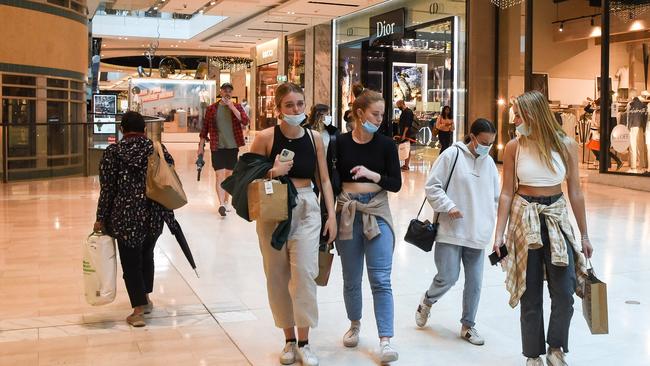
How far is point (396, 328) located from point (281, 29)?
2386 cm

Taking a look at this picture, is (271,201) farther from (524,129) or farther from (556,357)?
(556,357)

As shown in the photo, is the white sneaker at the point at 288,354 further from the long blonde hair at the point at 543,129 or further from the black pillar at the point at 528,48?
the black pillar at the point at 528,48

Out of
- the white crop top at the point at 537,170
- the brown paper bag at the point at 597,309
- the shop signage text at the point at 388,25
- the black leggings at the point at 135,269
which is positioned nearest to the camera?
the brown paper bag at the point at 597,309

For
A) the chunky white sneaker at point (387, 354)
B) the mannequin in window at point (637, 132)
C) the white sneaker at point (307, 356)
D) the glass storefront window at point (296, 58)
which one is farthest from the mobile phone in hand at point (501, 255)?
the glass storefront window at point (296, 58)

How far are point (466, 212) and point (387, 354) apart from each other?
3.29ft

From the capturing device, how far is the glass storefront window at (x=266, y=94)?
33.0 m

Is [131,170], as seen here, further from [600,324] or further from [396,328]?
[600,324]

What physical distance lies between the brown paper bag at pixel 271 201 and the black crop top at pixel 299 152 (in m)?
0.17

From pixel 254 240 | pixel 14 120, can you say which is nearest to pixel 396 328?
pixel 254 240

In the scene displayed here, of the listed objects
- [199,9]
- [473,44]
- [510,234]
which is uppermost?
[199,9]

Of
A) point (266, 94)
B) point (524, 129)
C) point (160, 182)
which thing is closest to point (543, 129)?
point (524, 129)

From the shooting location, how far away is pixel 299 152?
147 inches

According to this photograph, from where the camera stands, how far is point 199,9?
22594 mm

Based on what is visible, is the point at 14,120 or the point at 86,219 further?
the point at 14,120
